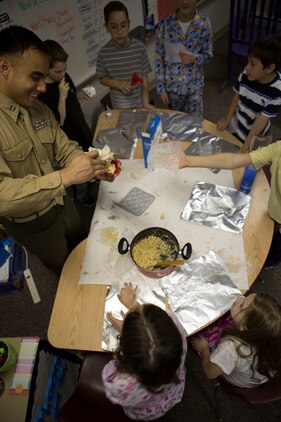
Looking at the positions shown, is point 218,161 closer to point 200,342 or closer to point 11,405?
point 200,342

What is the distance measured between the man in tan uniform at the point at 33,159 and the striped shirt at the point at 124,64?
111cm

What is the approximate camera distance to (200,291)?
4.43 ft

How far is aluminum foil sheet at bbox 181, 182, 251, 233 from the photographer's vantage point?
1.59 meters

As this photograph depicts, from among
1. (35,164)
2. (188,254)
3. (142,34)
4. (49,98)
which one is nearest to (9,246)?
(35,164)

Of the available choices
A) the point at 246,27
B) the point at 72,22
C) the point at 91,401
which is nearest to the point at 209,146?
the point at 91,401

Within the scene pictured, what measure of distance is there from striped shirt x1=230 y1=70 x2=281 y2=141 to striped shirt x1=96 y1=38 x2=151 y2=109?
2.81ft

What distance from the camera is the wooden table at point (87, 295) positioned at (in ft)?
4.28

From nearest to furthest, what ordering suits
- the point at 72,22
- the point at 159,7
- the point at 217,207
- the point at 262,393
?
the point at 262,393, the point at 217,207, the point at 72,22, the point at 159,7

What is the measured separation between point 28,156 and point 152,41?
2976 millimetres

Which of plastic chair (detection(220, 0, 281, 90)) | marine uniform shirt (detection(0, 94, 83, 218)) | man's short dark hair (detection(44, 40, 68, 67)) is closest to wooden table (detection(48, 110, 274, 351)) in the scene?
marine uniform shirt (detection(0, 94, 83, 218))

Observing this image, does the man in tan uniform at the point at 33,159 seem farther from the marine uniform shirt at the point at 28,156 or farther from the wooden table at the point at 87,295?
the wooden table at the point at 87,295

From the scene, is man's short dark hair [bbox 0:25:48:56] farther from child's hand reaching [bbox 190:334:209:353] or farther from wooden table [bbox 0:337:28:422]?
child's hand reaching [bbox 190:334:209:353]

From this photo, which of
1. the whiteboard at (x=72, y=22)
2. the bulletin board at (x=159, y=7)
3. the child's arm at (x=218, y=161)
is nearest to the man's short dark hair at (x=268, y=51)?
the child's arm at (x=218, y=161)

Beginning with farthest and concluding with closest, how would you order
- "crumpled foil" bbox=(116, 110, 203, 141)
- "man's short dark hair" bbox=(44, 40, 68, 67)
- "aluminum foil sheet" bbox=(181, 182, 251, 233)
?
"crumpled foil" bbox=(116, 110, 203, 141), "man's short dark hair" bbox=(44, 40, 68, 67), "aluminum foil sheet" bbox=(181, 182, 251, 233)
